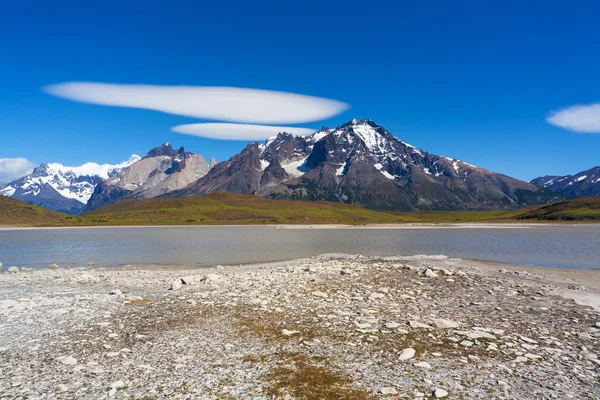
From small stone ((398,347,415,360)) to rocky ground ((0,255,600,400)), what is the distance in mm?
37

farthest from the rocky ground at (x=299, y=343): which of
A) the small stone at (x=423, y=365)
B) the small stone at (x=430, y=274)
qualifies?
the small stone at (x=430, y=274)

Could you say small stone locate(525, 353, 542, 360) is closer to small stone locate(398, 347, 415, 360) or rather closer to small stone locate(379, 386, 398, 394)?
small stone locate(398, 347, 415, 360)

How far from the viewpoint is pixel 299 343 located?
44.9ft

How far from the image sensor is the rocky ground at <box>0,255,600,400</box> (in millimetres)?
10180

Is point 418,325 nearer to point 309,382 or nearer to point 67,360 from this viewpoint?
point 309,382

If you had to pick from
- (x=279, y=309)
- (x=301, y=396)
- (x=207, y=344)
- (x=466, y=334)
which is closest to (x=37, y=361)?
(x=207, y=344)

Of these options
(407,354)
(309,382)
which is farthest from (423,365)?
(309,382)

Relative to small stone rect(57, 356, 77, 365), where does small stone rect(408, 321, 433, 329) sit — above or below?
below

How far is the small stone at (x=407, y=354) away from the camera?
12.2m

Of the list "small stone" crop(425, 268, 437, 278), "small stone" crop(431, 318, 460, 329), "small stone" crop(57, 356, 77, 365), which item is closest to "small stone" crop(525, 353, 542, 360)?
"small stone" crop(431, 318, 460, 329)

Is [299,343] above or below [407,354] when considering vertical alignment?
below

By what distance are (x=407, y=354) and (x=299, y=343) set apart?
3800mm

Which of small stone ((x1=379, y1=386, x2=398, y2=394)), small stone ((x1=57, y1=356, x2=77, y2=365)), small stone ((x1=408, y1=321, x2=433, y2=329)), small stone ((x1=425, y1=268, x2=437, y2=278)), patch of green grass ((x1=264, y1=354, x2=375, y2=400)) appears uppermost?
small stone ((x1=379, y1=386, x2=398, y2=394))

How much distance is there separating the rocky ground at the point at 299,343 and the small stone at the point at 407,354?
0.12ft
